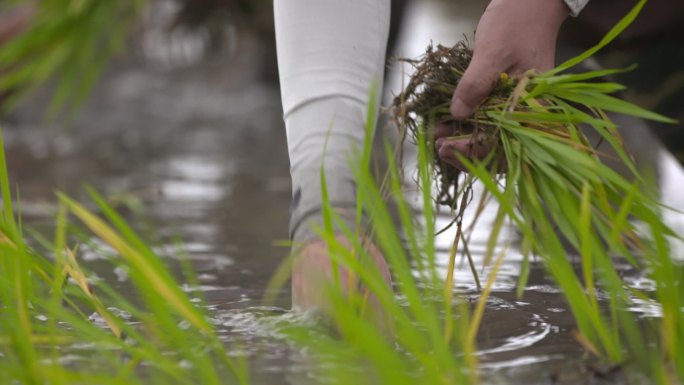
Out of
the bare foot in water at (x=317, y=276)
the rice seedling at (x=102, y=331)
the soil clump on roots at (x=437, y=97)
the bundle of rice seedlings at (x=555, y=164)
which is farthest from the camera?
the soil clump on roots at (x=437, y=97)

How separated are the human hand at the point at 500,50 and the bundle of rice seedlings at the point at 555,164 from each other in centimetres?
2

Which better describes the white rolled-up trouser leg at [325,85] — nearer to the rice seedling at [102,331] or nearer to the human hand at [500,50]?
the human hand at [500,50]

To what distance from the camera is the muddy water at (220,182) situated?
148 cm

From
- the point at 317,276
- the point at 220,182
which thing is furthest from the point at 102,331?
the point at 220,182

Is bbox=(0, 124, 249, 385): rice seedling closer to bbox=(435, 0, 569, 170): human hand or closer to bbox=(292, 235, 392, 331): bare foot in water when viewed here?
bbox=(292, 235, 392, 331): bare foot in water

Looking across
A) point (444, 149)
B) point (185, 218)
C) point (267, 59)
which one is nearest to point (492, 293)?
point (444, 149)

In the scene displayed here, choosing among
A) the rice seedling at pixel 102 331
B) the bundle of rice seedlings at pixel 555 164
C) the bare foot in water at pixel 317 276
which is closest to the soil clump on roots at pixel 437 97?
the bundle of rice seedlings at pixel 555 164

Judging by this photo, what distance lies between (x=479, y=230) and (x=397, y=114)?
3.83 ft

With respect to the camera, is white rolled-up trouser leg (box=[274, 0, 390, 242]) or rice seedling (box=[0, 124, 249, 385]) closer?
rice seedling (box=[0, 124, 249, 385])

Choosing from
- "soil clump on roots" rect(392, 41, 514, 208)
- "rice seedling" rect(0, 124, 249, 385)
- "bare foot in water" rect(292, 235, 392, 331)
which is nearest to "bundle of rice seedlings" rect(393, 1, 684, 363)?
"soil clump on roots" rect(392, 41, 514, 208)

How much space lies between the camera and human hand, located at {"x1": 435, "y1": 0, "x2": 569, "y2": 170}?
1.46 meters

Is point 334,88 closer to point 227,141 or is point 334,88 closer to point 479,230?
point 479,230

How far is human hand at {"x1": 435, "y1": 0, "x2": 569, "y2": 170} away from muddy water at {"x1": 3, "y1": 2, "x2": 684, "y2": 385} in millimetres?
278

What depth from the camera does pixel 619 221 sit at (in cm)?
121
